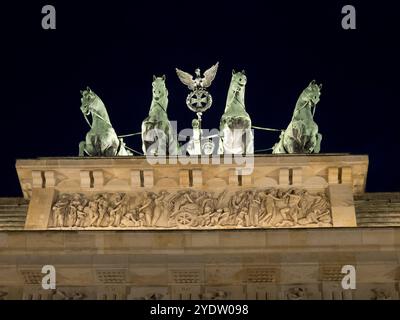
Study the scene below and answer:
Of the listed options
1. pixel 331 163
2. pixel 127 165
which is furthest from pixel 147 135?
pixel 331 163

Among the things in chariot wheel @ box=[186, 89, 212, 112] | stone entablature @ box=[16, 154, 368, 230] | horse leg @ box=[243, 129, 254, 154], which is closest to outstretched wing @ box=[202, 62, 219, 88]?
chariot wheel @ box=[186, 89, 212, 112]

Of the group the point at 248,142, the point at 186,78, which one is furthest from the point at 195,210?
the point at 186,78

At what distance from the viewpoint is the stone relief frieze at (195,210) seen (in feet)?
115

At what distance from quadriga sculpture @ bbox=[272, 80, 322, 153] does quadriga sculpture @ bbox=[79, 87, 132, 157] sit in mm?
3498

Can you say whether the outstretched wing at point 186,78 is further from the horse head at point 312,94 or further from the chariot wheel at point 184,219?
the chariot wheel at point 184,219

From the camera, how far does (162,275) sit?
3331cm

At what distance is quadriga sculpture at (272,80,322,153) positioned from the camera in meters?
36.7

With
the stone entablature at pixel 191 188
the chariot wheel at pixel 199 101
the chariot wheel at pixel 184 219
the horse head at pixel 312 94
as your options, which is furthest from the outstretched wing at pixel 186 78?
the chariot wheel at pixel 184 219

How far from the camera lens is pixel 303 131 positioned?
36.8 m

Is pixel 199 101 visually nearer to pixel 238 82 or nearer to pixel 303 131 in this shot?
pixel 238 82

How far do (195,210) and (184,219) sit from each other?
32 centimetres

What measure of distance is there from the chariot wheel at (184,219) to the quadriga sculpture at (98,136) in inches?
103
